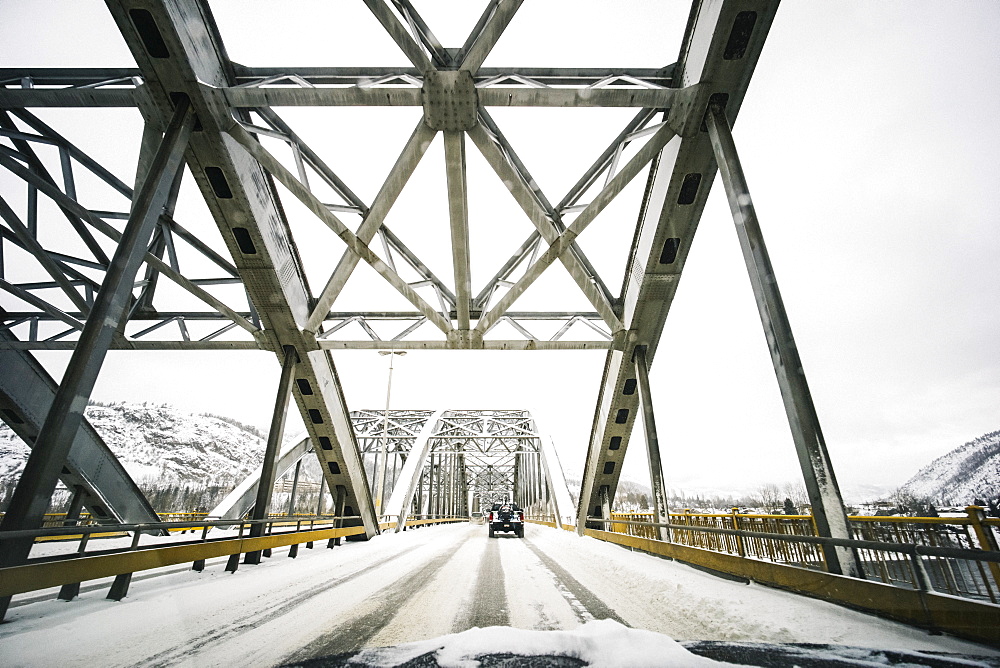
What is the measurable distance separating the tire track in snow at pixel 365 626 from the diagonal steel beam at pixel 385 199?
6.18 m

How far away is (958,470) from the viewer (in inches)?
3649

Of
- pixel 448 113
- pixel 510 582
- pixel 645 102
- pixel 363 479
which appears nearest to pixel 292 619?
pixel 510 582

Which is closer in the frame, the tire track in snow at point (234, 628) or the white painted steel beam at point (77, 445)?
the tire track in snow at point (234, 628)

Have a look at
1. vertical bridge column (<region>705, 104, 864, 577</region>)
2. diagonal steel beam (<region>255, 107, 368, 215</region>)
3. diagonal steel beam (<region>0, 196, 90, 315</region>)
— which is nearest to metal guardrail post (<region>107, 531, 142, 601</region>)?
diagonal steel beam (<region>0, 196, 90, 315</region>)

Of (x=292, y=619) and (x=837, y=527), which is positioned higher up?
(x=837, y=527)

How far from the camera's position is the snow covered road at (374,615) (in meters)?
2.99

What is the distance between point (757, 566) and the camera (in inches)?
203

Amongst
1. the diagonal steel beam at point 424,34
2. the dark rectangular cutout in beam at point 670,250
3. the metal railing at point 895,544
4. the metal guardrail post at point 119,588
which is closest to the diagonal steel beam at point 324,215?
the diagonal steel beam at point 424,34

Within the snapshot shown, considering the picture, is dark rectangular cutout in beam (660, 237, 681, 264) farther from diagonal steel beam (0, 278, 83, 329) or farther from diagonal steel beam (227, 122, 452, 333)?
diagonal steel beam (0, 278, 83, 329)

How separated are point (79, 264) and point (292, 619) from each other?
9515 millimetres

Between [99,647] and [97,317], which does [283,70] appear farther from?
[99,647]

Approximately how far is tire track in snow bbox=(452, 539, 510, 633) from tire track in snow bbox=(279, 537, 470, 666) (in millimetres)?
698

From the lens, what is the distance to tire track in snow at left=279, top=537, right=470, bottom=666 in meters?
2.84

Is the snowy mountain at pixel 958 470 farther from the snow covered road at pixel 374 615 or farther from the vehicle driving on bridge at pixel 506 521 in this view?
the snow covered road at pixel 374 615
